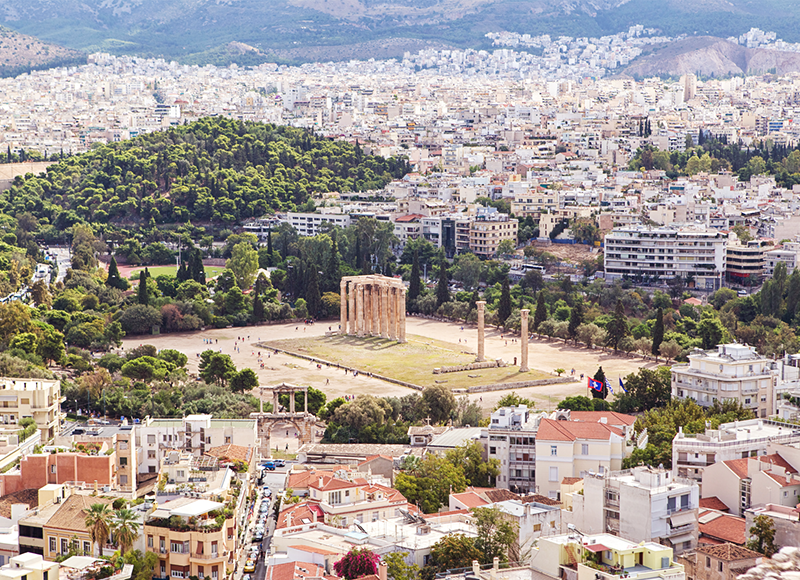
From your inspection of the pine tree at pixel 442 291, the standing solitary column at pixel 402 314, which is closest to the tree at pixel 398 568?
the standing solitary column at pixel 402 314

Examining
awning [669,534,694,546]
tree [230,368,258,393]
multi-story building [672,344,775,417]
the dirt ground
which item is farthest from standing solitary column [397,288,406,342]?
awning [669,534,694,546]

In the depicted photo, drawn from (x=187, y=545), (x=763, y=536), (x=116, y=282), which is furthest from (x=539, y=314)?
(x=187, y=545)

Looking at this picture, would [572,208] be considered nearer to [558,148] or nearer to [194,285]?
[194,285]

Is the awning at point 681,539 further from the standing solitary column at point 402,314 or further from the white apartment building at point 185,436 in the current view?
the standing solitary column at point 402,314

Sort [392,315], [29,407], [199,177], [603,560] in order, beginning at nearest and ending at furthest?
[603,560] < [29,407] < [392,315] < [199,177]

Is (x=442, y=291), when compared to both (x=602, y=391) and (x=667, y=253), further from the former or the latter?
(x=602, y=391)

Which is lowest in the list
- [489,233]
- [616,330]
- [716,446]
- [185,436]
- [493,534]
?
[616,330]

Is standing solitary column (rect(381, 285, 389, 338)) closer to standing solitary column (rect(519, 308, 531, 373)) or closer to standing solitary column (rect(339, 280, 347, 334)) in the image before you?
standing solitary column (rect(339, 280, 347, 334))

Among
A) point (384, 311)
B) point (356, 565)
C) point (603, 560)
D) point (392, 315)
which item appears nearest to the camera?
point (603, 560)
